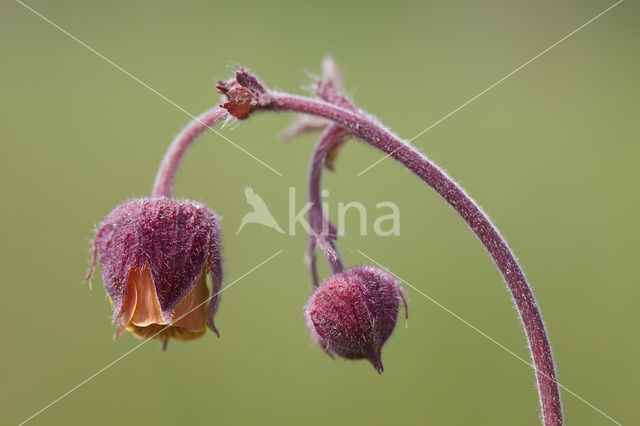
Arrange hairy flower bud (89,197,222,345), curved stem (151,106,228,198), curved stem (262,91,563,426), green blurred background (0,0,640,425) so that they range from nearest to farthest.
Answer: curved stem (262,91,563,426), hairy flower bud (89,197,222,345), curved stem (151,106,228,198), green blurred background (0,0,640,425)

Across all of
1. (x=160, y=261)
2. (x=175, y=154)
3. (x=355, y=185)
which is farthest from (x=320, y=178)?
(x=355, y=185)

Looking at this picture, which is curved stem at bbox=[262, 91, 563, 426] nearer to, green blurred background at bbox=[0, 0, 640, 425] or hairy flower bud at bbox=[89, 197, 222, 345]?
hairy flower bud at bbox=[89, 197, 222, 345]

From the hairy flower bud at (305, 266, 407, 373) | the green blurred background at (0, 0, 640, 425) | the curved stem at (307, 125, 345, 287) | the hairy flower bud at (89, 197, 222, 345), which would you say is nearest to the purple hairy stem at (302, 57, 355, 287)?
the curved stem at (307, 125, 345, 287)

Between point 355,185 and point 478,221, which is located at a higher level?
point 355,185

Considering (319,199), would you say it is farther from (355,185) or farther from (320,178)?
(355,185)

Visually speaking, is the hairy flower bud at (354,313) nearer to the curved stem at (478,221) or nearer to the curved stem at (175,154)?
the curved stem at (478,221)

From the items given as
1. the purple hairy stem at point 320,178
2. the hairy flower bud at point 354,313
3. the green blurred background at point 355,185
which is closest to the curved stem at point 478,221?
the purple hairy stem at point 320,178

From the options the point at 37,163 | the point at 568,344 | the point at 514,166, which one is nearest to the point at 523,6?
the point at 514,166
